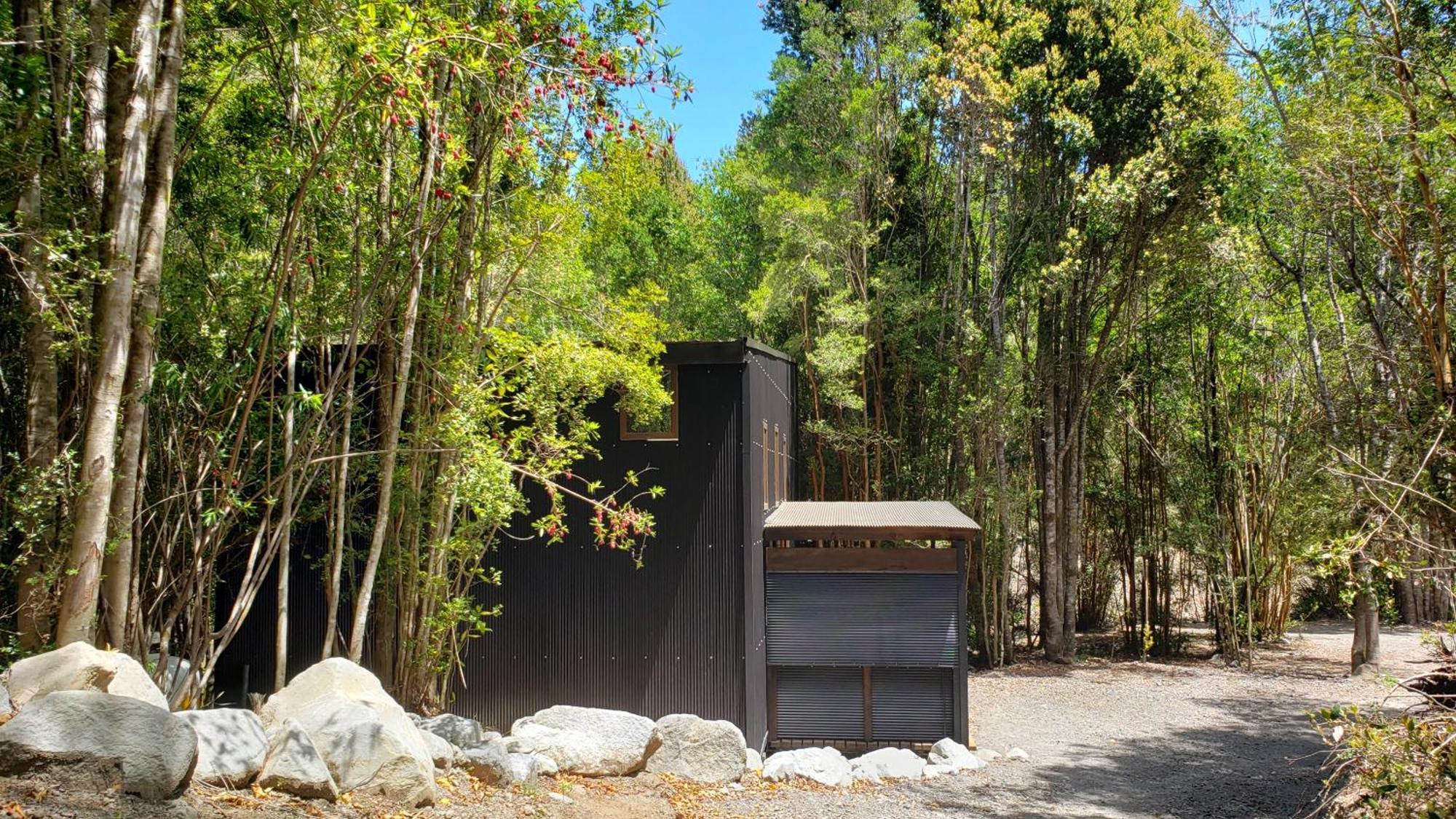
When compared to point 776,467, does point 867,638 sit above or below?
below

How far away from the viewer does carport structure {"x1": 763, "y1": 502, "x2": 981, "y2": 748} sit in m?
8.58

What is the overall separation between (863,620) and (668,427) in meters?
2.46

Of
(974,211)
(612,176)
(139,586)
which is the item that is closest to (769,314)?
(974,211)

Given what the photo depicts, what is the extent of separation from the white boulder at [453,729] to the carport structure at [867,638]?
329 centimetres

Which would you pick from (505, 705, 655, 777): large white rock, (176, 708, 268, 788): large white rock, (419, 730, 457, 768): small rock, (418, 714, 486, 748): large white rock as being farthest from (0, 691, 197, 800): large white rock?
(505, 705, 655, 777): large white rock

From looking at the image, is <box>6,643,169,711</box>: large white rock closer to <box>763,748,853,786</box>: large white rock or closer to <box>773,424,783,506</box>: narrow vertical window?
A: <box>763,748,853,786</box>: large white rock

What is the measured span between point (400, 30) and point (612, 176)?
9.17ft

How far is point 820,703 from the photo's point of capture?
28.7 feet

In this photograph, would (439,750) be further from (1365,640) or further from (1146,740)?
(1365,640)

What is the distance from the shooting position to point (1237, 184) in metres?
11.8

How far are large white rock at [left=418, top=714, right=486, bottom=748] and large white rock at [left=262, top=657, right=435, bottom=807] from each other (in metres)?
1.02

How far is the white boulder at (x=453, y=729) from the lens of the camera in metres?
5.92

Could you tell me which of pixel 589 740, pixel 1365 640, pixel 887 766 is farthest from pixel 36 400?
pixel 1365 640

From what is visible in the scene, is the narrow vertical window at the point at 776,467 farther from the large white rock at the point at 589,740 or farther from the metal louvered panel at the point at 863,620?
the large white rock at the point at 589,740
